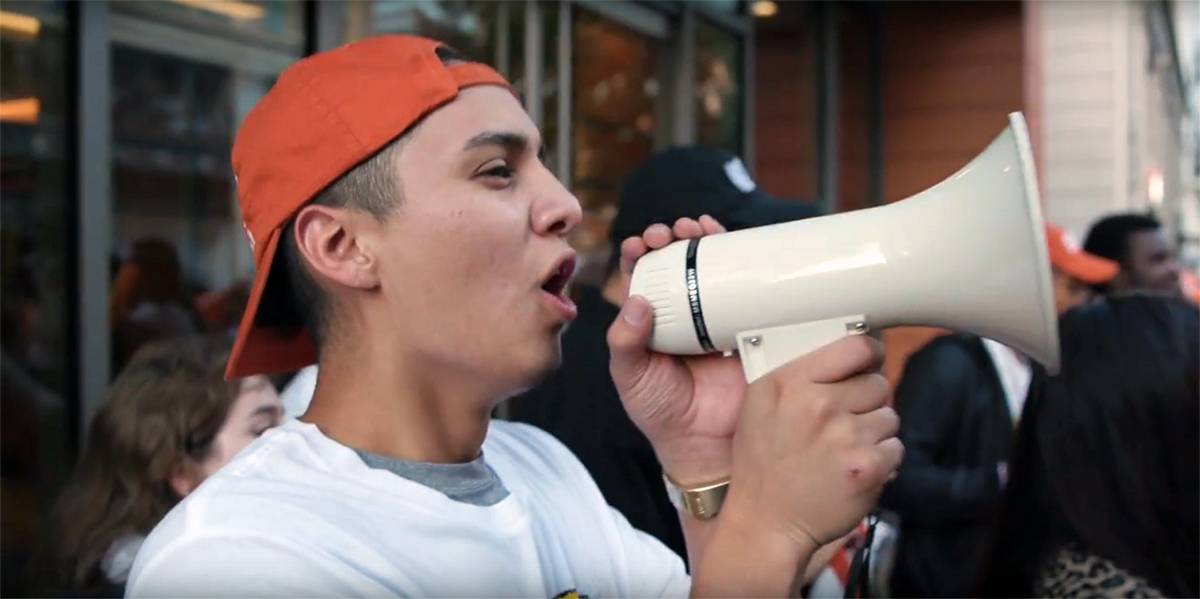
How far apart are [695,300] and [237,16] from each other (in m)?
2.78

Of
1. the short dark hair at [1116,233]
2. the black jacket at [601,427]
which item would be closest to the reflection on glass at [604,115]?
the short dark hair at [1116,233]

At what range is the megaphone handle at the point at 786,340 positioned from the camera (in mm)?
1246

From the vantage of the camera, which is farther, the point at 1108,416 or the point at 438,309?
the point at 1108,416

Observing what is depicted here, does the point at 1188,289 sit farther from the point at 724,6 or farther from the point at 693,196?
the point at 693,196

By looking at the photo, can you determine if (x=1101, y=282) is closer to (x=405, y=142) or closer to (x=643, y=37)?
(x=643, y=37)

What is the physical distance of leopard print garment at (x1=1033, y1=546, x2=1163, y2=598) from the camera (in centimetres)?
182

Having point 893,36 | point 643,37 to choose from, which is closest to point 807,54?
point 893,36

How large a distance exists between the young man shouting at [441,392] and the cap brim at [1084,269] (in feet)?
11.7

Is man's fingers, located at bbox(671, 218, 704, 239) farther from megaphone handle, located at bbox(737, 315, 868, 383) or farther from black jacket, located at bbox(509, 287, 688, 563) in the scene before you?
black jacket, located at bbox(509, 287, 688, 563)

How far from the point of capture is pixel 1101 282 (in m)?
4.62

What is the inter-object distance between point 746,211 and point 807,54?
19.1 feet

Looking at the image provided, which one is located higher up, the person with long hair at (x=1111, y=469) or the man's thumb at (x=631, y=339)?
the man's thumb at (x=631, y=339)

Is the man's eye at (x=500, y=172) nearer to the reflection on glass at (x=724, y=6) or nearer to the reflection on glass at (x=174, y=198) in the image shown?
the reflection on glass at (x=174, y=198)

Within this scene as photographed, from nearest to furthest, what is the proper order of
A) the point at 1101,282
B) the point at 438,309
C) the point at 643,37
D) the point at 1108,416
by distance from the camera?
the point at 438,309
the point at 1108,416
the point at 1101,282
the point at 643,37
